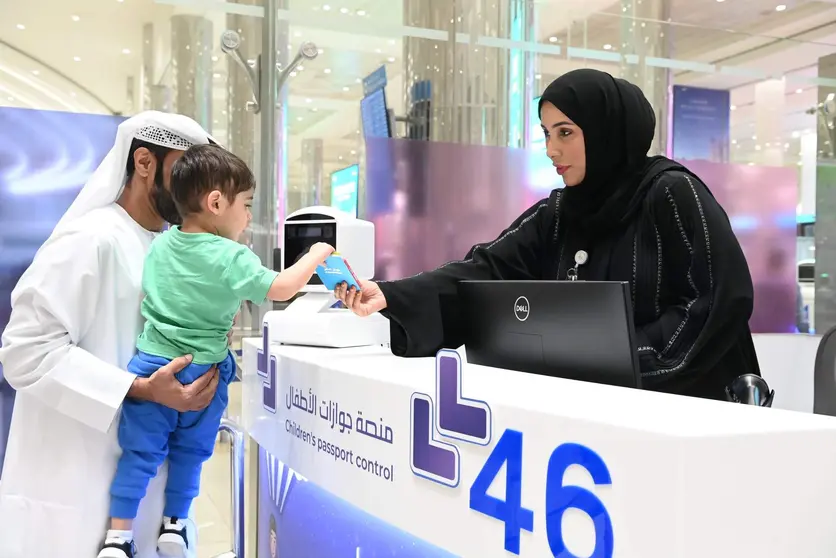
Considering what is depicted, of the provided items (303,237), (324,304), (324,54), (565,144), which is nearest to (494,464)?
(565,144)

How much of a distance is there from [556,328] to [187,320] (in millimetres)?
809

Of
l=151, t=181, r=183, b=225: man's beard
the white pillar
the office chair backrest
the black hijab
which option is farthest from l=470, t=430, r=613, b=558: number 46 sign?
the white pillar

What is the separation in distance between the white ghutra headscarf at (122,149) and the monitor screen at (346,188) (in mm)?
3293

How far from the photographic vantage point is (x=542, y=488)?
0.98 metres

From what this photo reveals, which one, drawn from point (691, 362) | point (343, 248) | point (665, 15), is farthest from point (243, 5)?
point (691, 362)

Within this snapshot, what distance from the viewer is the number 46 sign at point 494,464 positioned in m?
0.91

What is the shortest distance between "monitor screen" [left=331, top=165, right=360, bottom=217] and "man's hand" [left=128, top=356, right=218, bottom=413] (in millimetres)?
3514

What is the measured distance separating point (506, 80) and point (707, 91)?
2162 mm

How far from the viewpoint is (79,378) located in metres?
1.53

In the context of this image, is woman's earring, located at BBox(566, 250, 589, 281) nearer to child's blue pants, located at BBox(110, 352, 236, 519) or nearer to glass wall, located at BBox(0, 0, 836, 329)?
child's blue pants, located at BBox(110, 352, 236, 519)

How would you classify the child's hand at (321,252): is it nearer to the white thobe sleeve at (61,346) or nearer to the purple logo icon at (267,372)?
the purple logo icon at (267,372)

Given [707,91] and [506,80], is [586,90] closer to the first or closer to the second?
[506,80]

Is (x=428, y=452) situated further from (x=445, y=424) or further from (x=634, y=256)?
(x=634, y=256)

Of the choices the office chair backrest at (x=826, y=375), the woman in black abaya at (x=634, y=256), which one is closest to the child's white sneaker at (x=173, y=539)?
the woman in black abaya at (x=634, y=256)
